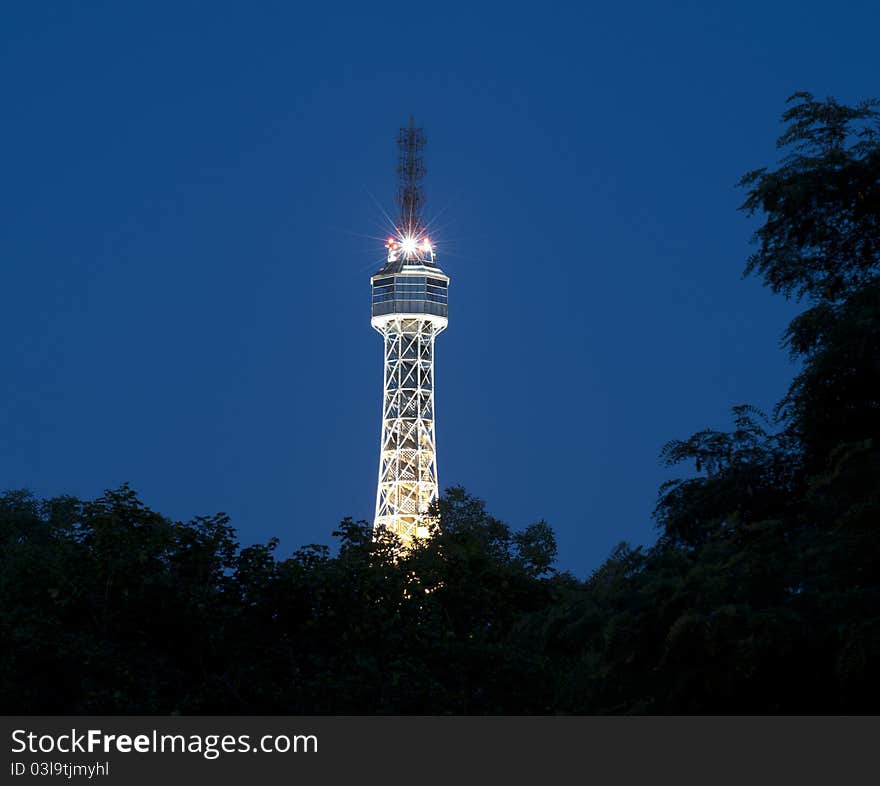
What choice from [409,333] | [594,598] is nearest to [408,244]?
[409,333]

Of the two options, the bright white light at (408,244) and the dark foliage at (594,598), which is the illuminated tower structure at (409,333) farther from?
the dark foliage at (594,598)

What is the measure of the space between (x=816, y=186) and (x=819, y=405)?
9.80 feet

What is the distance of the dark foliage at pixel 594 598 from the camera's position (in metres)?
15.1

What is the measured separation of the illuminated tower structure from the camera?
91062mm

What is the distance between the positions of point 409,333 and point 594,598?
79.5 metres

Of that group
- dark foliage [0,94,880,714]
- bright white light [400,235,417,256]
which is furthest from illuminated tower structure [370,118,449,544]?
dark foliage [0,94,880,714]

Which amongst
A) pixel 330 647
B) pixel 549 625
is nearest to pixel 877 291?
pixel 549 625

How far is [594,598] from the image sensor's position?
1758 centimetres

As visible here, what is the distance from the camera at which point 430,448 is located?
91938 mm

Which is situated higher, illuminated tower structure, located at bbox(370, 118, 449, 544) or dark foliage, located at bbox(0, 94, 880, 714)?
illuminated tower structure, located at bbox(370, 118, 449, 544)

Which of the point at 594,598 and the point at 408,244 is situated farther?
the point at 408,244

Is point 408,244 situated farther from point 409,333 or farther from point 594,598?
point 594,598

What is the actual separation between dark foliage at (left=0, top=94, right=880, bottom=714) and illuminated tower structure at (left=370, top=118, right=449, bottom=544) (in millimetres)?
57946

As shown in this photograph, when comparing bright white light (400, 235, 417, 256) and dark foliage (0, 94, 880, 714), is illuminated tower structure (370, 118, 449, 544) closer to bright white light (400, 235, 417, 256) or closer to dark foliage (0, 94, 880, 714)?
bright white light (400, 235, 417, 256)
